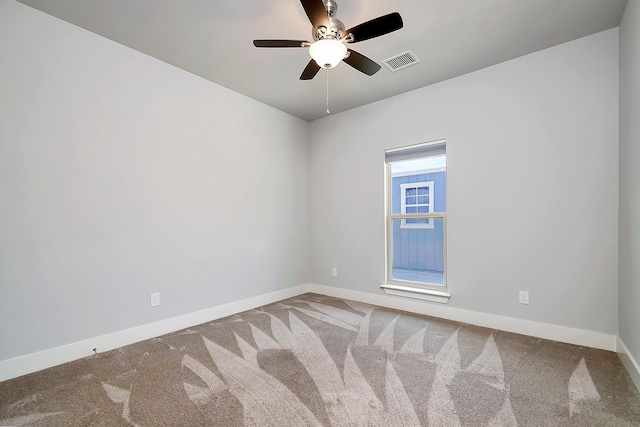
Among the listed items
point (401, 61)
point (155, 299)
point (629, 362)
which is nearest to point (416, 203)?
point (401, 61)

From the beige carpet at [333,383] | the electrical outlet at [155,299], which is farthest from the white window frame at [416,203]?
the electrical outlet at [155,299]

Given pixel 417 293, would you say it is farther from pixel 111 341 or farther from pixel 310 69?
pixel 111 341

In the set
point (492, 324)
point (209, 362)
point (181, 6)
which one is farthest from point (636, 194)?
point (181, 6)

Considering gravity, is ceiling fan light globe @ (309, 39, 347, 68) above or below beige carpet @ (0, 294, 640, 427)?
above

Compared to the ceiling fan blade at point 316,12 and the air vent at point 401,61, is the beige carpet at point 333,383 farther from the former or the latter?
the air vent at point 401,61

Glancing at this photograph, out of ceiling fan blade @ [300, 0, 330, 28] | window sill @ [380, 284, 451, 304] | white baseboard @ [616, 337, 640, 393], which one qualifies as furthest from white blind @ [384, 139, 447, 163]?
white baseboard @ [616, 337, 640, 393]

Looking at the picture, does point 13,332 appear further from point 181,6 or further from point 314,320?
point 181,6

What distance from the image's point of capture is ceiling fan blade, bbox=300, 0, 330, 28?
1.77 metres

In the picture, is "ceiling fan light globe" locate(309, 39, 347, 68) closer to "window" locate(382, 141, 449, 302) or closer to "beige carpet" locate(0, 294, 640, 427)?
"window" locate(382, 141, 449, 302)

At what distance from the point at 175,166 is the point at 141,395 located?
208cm

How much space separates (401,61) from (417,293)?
257 centimetres

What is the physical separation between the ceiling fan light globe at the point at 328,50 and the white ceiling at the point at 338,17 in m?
0.45

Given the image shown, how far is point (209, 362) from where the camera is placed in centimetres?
234

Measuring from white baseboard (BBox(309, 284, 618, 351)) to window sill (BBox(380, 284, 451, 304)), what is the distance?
6cm
